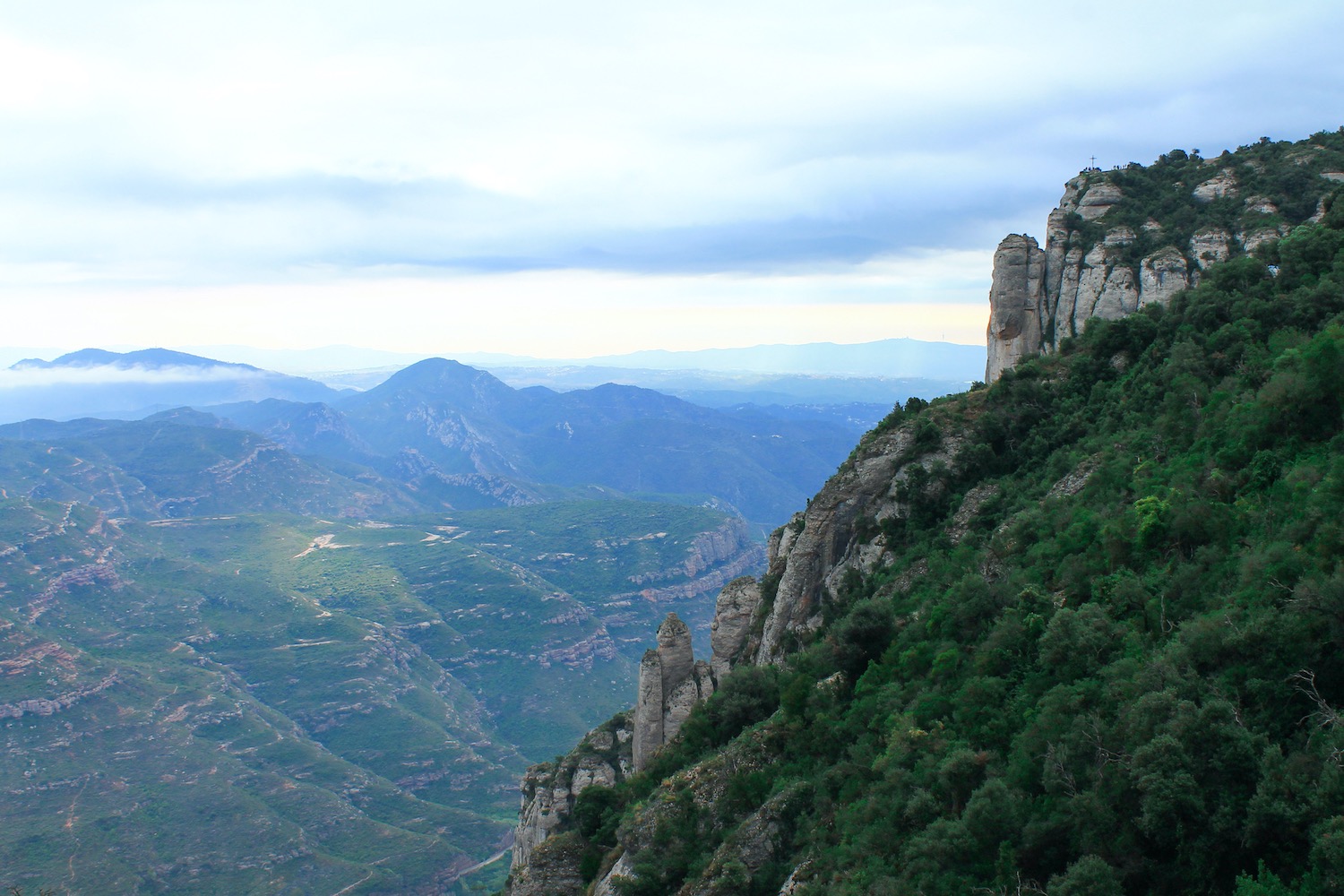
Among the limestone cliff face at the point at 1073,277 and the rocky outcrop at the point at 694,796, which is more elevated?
the limestone cliff face at the point at 1073,277

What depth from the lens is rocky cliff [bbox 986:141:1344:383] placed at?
177 ft

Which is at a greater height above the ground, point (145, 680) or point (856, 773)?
point (856, 773)

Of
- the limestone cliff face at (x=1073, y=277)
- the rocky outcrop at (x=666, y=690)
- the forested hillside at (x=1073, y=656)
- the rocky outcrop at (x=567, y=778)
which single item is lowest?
the rocky outcrop at (x=567, y=778)

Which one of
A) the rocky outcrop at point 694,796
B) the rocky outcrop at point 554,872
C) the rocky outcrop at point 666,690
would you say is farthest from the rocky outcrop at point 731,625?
the rocky outcrop at point 694,796

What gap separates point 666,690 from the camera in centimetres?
5669

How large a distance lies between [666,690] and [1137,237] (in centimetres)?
3828

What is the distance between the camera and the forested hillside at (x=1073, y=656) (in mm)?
20547

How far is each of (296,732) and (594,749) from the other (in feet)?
453

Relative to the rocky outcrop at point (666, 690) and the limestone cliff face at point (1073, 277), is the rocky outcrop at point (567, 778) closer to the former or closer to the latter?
the rocky outcrop at point (666, 690)

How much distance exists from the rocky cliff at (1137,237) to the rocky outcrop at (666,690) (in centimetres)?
2421

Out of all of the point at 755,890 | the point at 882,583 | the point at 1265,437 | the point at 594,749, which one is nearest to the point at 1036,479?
the point at 882,583

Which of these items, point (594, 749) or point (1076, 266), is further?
point (594, 749)

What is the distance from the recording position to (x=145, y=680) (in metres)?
178

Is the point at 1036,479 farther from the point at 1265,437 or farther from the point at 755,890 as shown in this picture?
the point at 755,890
